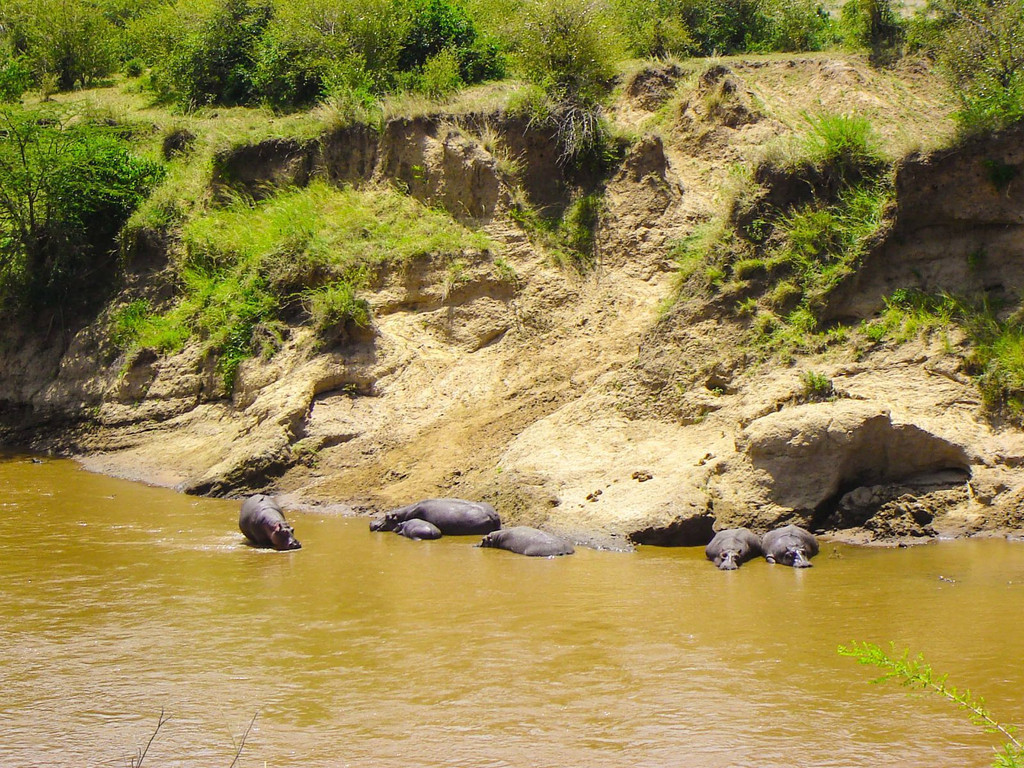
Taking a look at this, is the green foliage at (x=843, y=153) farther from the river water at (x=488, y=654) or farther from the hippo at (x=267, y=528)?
the hippo at (x=267, y=528)

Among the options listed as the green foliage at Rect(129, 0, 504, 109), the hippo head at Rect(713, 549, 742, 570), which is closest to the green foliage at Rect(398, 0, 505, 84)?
the green foliage at Rect(129, 0, 504, 109)

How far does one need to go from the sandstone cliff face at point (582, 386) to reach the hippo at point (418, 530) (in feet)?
2.97

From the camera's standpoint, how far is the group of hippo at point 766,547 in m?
9.09

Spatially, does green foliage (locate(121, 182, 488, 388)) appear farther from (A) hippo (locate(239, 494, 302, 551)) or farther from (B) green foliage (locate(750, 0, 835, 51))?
(B) green foliage (locate(750, 0, 835, 51))

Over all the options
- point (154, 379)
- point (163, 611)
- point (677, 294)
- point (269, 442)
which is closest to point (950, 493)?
point (677, 294)

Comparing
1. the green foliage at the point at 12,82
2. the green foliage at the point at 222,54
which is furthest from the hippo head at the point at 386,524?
the green foliage at the point at 12,82

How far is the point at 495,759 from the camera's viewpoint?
516cm

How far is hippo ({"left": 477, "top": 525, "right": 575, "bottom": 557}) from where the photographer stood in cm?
976

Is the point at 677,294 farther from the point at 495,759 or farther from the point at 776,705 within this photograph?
the point at 495,759

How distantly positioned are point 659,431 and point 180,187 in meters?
11.4

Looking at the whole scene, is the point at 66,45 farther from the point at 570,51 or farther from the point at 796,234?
the point at 796,234

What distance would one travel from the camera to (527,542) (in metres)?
9.88

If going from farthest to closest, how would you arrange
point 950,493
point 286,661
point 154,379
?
point 154,379 < point 950,493 < point 286,661

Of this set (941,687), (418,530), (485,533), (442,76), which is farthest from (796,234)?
(941,687)
